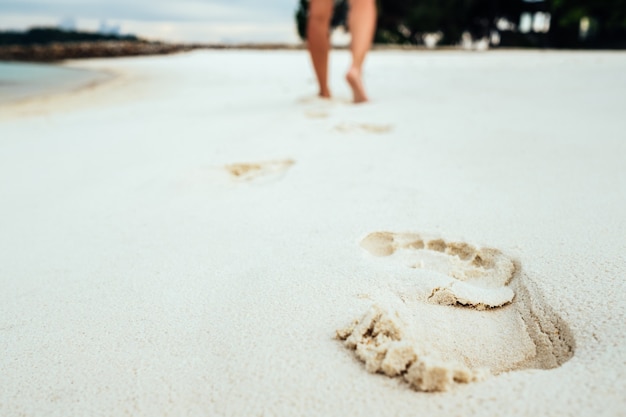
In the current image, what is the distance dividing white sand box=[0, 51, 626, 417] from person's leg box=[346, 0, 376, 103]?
743mm

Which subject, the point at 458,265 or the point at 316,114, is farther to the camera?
the point at 316,114

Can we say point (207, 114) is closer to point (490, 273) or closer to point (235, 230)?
point (235, 230)

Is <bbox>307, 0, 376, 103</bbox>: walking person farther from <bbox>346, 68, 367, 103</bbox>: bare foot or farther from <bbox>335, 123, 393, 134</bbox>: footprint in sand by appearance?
<bbox>335, 123, 393, 134</bbox>: footprint in sand

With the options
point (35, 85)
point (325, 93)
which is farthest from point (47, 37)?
point (325, 93)

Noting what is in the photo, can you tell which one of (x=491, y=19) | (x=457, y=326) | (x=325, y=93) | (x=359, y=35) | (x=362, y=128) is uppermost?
(x=491, y=19)

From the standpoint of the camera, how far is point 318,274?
0.82 meters

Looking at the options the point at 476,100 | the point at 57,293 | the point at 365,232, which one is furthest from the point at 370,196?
the point at 476,100

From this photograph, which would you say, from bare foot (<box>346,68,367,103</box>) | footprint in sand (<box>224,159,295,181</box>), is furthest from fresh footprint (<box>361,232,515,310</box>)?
bare foot (<box>346,68,367,103</box>)

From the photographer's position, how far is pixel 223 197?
1.24m

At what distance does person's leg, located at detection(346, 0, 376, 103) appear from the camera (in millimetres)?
2541

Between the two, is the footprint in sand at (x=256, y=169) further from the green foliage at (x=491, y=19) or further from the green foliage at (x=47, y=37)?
the green foliage at (x=47, y=37)

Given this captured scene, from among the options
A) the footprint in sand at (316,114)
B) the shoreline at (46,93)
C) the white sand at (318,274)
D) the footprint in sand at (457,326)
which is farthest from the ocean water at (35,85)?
the footprint in sand at (457,326)

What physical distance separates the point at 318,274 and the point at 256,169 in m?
0.73

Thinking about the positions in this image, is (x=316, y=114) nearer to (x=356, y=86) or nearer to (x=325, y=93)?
(x=356, y=86)
